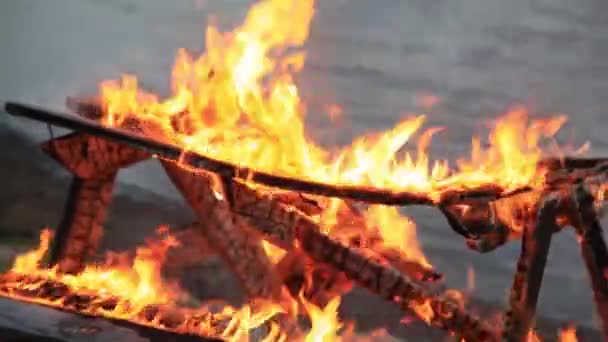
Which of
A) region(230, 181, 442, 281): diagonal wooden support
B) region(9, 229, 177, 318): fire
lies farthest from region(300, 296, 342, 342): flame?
region(9, 229, 177, 318): fire

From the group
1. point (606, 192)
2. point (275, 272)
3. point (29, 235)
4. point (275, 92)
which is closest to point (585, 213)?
point (606, 192)

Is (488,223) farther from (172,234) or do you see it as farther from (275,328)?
(172,234)

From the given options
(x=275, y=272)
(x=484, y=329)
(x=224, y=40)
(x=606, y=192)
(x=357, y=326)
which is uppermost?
(x=224, y=40)

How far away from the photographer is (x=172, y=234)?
18.2 ft

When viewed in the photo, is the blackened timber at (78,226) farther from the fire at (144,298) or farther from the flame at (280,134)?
the flame at (280,134)

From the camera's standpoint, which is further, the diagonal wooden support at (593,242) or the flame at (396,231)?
the flame at (396,231)

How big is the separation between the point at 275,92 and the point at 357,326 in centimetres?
736

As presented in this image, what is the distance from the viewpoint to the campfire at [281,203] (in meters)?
4.03

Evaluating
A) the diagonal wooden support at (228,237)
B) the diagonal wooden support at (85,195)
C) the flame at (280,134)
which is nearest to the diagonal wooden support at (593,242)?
the flame at (280,134)

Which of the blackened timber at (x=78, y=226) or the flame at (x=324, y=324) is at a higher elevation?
the blackened timber at (x=78, y=226)

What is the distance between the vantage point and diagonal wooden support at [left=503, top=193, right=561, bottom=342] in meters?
3.77

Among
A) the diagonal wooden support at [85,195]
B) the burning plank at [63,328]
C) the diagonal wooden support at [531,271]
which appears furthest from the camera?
the diagonal wooden support at [85,195]

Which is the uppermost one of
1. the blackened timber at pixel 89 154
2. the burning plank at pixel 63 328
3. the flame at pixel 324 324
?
the blackened timber at pixel 89 154

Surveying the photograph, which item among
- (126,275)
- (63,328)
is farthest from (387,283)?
(126,275)
